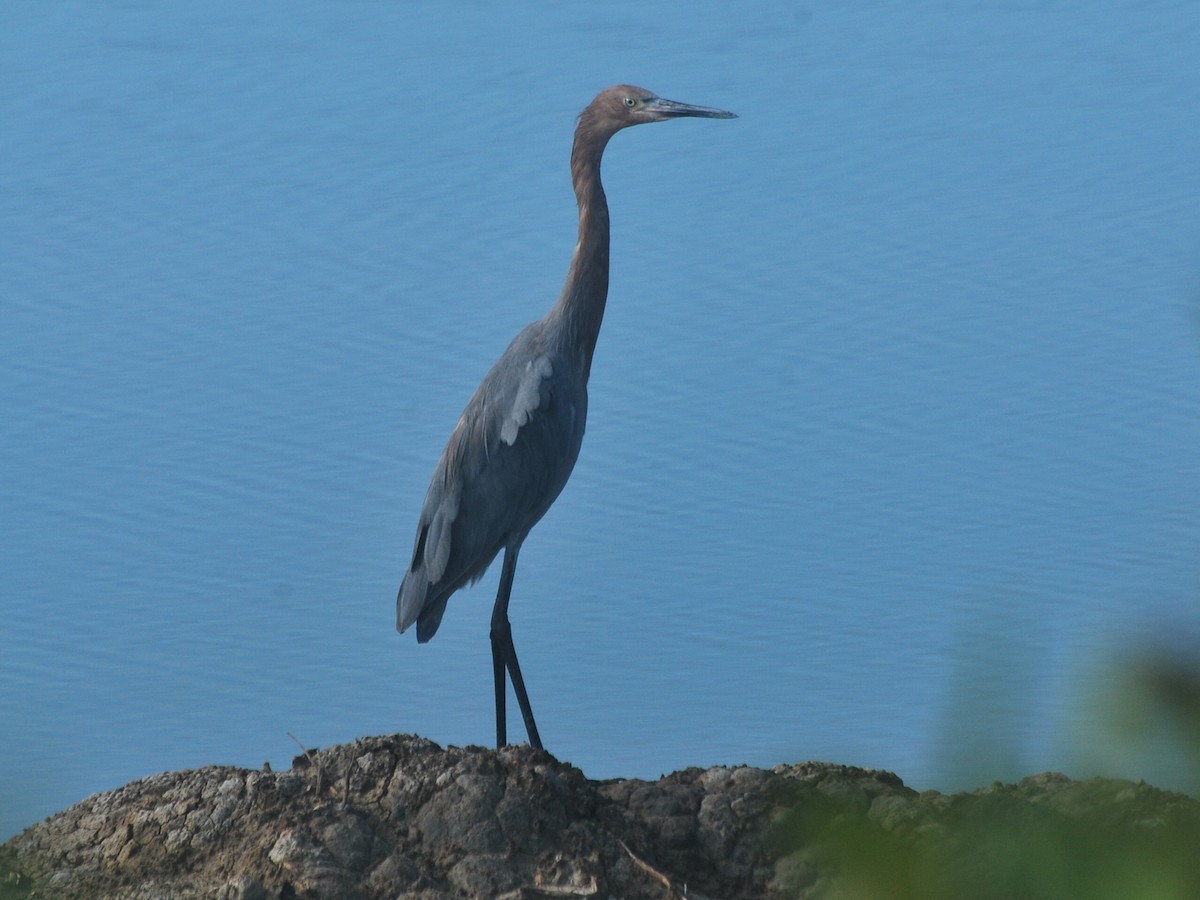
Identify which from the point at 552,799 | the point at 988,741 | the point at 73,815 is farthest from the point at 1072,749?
the point at 73,815

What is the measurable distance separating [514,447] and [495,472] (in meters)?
0.09

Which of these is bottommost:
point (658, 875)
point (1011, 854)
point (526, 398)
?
point (658, 875)

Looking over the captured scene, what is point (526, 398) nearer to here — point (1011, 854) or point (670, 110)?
point (670, 110)

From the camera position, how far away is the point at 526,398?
4.48 m

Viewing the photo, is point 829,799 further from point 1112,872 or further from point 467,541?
point 467,541

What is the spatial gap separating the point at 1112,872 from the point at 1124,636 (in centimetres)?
9

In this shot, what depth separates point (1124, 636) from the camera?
637 millimetres

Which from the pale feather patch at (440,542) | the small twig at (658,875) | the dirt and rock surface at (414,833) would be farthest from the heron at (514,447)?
the small twig at (658,875)

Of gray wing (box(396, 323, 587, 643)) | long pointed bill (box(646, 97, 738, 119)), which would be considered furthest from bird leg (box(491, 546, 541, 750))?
long pointed bill (box(646, 97, 738, 119))

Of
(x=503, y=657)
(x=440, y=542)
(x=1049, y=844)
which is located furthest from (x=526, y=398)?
(x=1049, y=844)

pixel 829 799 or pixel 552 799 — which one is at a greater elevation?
pixel 829 799

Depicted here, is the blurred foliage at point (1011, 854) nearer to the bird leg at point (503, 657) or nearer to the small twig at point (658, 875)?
the small twig at point (658, 875)

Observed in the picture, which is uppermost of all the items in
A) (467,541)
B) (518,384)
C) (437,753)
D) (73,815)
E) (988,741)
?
(988,741)

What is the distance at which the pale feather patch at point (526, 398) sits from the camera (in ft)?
14.6
